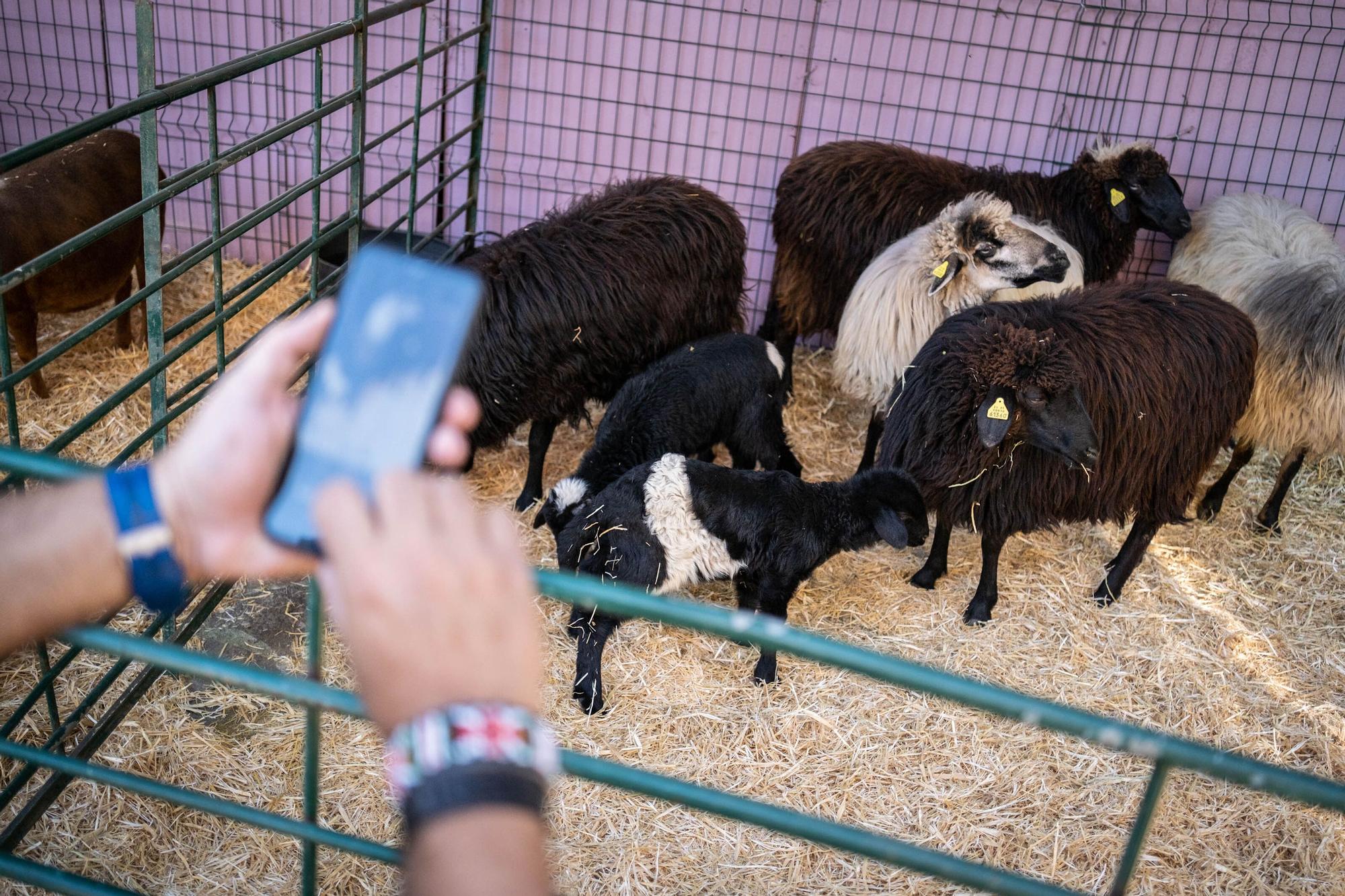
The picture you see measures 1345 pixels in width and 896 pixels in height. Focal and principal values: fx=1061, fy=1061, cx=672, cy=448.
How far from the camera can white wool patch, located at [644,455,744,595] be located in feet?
13.6

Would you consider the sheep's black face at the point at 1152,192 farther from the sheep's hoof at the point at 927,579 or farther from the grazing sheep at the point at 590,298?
the sheep's hoof at the point at 927,579

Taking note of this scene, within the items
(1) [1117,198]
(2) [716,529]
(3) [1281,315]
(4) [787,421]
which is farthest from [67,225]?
(3) [1281,315]

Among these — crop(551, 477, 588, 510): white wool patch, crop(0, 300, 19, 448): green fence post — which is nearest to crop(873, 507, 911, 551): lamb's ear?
crop(551, 477, 588, 510): white wool patch

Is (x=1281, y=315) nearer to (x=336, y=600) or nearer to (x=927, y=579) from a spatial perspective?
(x=927, y=579)

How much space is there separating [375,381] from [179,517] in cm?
29

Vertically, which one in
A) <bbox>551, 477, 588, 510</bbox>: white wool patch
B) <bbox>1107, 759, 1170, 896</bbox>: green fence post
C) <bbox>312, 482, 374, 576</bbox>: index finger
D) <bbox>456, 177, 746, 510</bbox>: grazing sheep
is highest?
<bbox>312, 482, 374, 576</bbox>: index finger

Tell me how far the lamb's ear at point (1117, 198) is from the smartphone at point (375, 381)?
584cm

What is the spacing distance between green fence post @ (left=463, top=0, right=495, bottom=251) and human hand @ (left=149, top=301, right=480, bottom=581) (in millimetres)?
5605

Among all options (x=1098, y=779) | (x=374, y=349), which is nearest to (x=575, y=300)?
(x=1098, y=779)

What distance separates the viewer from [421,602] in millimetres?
953

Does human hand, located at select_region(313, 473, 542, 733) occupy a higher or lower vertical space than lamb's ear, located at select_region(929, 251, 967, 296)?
higher

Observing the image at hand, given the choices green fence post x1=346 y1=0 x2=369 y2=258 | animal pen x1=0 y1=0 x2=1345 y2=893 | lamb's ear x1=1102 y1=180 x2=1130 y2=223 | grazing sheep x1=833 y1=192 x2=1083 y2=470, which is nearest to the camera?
animal pen x1=0 y1=0 x2=1345 y2=893

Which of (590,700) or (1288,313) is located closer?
(590,700)

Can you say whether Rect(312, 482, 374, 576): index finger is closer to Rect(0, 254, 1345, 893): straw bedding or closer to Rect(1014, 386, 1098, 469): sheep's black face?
Rect(0, 254, 1345, 893): straw bedding
